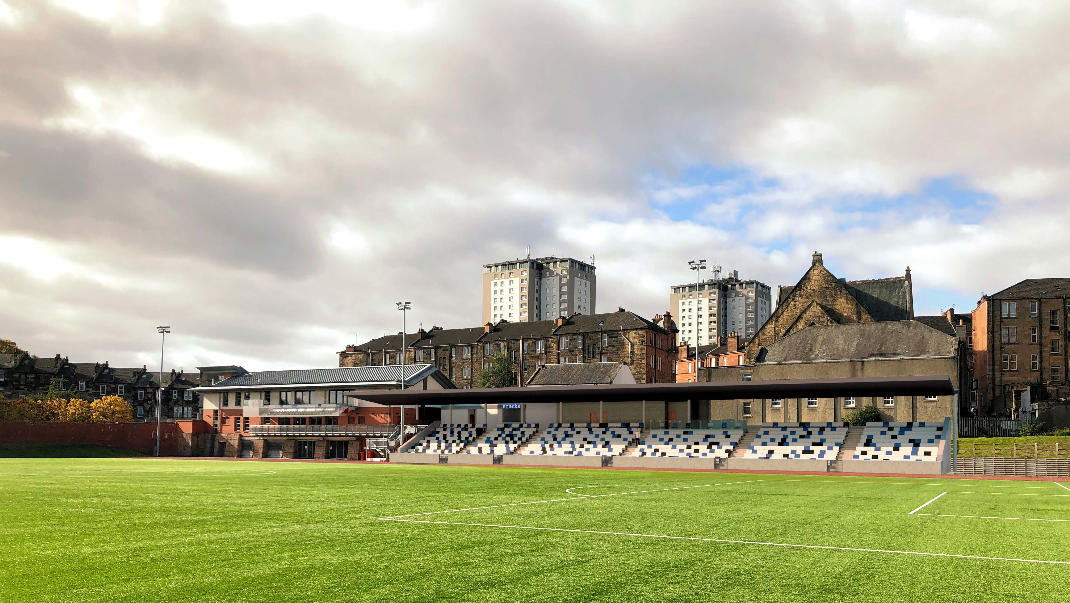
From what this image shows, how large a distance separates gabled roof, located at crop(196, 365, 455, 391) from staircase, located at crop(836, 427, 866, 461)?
1708 inches

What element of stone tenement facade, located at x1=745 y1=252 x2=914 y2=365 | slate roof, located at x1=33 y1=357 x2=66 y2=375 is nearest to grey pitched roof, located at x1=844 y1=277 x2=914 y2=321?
stone tenement facade, located at x1=745 y1=252 x2=914 y2=365

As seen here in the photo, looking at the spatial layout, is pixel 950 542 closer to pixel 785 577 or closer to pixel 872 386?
pixel 785 577

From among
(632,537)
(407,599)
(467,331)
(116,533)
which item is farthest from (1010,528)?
(467,331)

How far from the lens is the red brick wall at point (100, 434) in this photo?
252 ft

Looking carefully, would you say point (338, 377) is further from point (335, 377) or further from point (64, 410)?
point (64, 410)

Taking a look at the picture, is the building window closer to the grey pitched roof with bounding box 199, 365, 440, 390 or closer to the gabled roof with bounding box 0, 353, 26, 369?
the grey pitched roof with bounding box 199, 365, 440, 390

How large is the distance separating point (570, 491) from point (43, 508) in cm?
1535

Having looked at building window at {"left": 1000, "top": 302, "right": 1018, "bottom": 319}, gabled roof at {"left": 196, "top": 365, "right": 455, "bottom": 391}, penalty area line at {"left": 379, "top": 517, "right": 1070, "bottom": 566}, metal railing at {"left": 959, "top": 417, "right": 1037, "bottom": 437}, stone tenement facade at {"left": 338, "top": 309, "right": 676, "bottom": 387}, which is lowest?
metal railing at {"left": 959, "top": 417, "right": 1037, "bottom": 437}

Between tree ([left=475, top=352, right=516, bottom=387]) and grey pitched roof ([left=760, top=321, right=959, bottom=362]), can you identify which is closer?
grey pitched roof ([left=760, top=321, right=959, bottom=362])

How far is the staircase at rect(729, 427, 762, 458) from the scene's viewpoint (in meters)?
56.0

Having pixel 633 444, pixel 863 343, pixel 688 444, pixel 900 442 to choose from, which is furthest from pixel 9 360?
pixel 900 442

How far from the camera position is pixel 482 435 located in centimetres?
6912

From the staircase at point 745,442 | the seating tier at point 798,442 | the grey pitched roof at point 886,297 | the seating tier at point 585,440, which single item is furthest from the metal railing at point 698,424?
the grey pitched roof at point 886,297

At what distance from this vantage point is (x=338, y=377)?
284 feet
